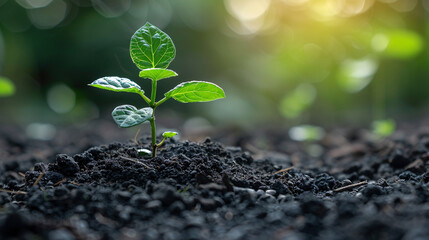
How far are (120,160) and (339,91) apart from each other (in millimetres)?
5341

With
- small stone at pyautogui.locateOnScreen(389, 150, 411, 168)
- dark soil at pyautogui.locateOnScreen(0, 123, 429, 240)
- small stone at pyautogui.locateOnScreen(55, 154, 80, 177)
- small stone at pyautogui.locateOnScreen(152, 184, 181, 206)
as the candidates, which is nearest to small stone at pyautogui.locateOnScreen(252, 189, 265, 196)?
dark soil at pyautogui.locateOnScreen(0, 123, 429, 240)

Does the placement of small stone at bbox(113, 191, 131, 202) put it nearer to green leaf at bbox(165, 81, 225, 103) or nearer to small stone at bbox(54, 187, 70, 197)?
small stone at bbox(54, 187, 70, 197)

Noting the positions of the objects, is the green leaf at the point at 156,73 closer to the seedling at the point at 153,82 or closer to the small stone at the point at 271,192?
the seedling at the point at 153,82

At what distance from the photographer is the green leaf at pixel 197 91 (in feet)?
4.76

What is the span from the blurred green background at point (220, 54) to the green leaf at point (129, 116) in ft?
12.9

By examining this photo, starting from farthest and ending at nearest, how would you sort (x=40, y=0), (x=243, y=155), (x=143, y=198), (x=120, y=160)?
(x=40, y=0) → (x=243, y=155) → (x=120, y=160) → (x=143, y=198)

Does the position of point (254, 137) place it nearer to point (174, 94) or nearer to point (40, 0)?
point (174, 94)

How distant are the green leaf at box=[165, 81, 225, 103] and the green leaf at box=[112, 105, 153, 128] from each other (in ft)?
0.45

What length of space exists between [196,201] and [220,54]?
18.9 feet

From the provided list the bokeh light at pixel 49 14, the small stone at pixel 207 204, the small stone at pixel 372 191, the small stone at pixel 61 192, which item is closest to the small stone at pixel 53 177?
the small stone at pixel 61 192

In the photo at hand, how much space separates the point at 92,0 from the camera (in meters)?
6.14

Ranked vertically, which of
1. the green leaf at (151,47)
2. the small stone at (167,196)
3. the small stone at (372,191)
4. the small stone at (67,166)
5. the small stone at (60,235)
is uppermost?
the green leaf at (151,47)

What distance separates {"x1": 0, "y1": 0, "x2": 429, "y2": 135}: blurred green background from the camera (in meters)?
5.61

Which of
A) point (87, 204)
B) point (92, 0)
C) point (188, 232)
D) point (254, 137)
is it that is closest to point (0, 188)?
point (87, 204)
